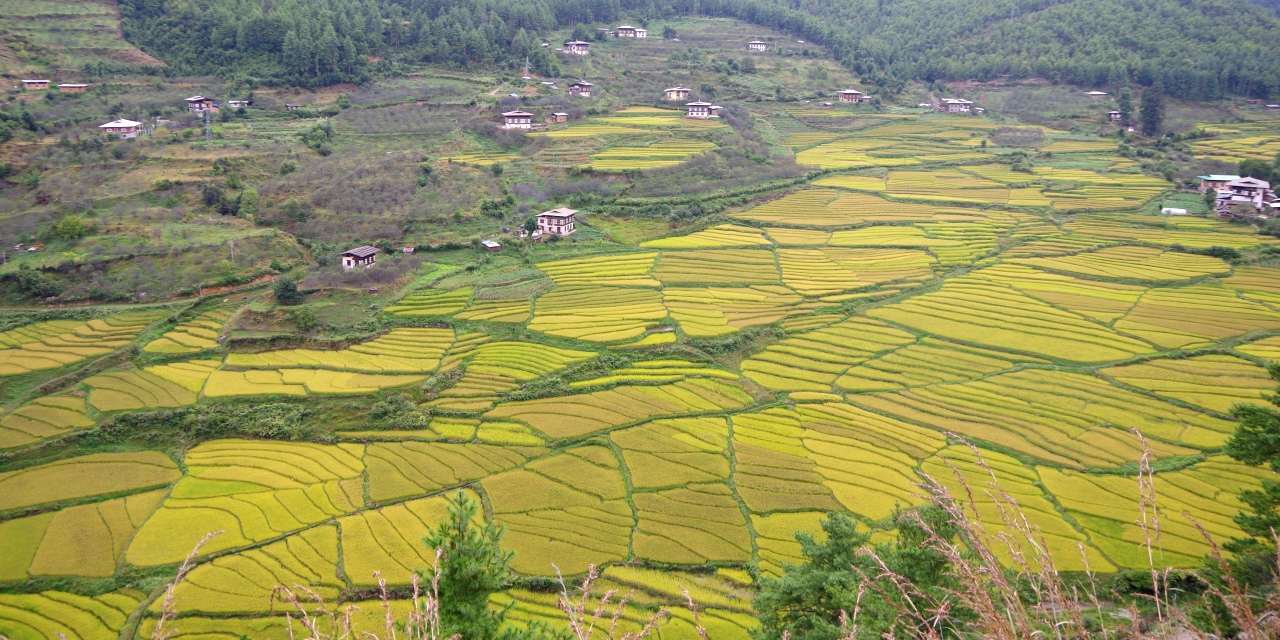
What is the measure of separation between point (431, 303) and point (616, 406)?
42.4ft

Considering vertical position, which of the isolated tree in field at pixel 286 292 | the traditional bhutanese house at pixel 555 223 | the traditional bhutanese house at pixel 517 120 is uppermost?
the traditional bhutanese house at pixel 517 120

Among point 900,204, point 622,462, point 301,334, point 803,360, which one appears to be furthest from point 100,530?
point 900,204

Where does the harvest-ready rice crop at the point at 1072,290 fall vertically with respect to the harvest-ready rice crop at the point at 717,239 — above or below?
below

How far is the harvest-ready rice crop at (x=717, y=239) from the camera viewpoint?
42719 millimetres

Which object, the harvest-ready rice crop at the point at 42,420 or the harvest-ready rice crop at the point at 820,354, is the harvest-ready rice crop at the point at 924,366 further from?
the harvest-ready rice crop at the point at 42,420

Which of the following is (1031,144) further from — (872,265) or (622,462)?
(622,462)

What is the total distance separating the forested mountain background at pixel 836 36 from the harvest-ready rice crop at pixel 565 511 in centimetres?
5366

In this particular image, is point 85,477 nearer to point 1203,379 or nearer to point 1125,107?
point 1203,379

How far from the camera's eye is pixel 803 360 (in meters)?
29.6

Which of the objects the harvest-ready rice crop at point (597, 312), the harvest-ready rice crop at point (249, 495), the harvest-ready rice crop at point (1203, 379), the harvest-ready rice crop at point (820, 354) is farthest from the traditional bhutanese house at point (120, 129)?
the harvest-ready rice crop at point (1203, 379)

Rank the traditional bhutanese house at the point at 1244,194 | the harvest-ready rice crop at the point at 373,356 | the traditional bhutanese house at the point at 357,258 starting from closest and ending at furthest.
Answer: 1. the harvest-ready rice crop at the point at 373,356
2. the traditional bhutanese house at the point at 357,258
3. the traditional bhutanese house at the point at 1244,194

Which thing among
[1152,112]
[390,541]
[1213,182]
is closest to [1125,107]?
[1152,112]

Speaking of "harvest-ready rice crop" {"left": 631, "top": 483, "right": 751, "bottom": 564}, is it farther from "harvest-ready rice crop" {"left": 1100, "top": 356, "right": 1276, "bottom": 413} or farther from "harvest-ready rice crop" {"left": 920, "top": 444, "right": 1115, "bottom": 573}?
"harvest-ready rice crop" {"left": 1100, "top": 356, "right": 1276, "bottom": 413}

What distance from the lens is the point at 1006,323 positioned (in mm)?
32031
